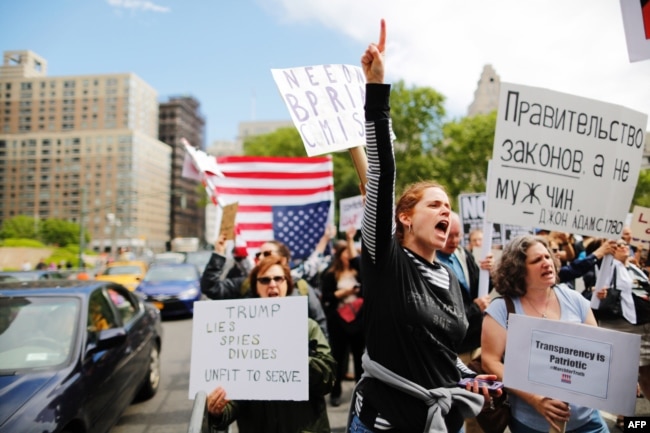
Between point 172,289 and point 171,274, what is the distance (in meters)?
1.25

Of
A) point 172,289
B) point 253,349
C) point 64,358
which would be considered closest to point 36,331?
point 64,358

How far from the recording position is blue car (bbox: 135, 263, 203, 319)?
12344 mm

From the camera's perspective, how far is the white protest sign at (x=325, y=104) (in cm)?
269

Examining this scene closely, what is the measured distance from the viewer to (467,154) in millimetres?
33469

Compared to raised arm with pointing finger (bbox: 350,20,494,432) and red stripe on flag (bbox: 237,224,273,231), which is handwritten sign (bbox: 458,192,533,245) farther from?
raised arm with pointing finger (bbox: 350,20,494,432)

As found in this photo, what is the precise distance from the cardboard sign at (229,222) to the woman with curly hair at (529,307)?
265 cm

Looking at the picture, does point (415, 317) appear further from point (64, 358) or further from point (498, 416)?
point (64, 358)

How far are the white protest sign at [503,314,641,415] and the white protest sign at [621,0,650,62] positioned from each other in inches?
54.5

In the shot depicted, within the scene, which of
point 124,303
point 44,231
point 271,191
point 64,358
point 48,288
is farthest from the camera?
point 44,231

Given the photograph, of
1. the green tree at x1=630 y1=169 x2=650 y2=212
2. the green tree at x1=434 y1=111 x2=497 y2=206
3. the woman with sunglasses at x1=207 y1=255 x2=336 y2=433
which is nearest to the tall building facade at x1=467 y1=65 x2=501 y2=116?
the green tree at x1=434 y1=111 x2=497 y2=206

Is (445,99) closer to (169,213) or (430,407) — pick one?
(430,407)

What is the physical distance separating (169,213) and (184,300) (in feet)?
443

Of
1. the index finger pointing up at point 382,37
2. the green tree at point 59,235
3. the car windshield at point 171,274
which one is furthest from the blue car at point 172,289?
the green tree at point 59,235

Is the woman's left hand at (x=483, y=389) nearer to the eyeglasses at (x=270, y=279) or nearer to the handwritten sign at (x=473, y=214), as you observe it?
the eyeglasses at (x=270, y=279)
